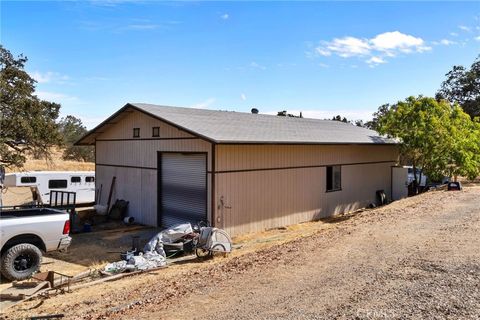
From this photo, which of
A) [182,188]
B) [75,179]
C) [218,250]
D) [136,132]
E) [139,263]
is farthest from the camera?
[75,179]

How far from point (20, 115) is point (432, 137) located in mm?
20576

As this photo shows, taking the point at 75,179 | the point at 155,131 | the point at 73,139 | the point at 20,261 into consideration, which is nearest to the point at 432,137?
the point at 155,131

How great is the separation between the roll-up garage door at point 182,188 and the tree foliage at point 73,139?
34205 millimetres

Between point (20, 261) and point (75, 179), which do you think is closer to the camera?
point (20, 261)

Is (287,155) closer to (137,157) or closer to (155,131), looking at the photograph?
(155,131)

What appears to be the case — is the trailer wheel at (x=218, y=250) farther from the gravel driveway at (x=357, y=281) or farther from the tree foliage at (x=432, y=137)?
the tree foliage at (x=432, y=137)

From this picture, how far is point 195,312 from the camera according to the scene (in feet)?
19.9

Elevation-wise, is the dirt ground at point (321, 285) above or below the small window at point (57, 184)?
below

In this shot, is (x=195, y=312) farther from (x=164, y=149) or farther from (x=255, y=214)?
(x=164, y=149)

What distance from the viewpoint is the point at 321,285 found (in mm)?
6820

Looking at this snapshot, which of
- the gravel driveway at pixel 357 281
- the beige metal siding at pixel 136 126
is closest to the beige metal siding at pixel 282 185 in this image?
the beige metal siding at pixel 136 126

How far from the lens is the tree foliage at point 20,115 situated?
65.7 ft

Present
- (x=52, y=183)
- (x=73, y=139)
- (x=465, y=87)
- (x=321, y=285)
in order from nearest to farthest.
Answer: (x=321, y=285), (x=52, y=183), (x=465, y=87), (x=73, y=139)

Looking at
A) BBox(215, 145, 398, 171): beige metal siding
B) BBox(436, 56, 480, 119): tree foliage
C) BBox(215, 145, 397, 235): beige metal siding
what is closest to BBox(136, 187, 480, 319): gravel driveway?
BBox(215, 145, 397, 235): beige metal siding
